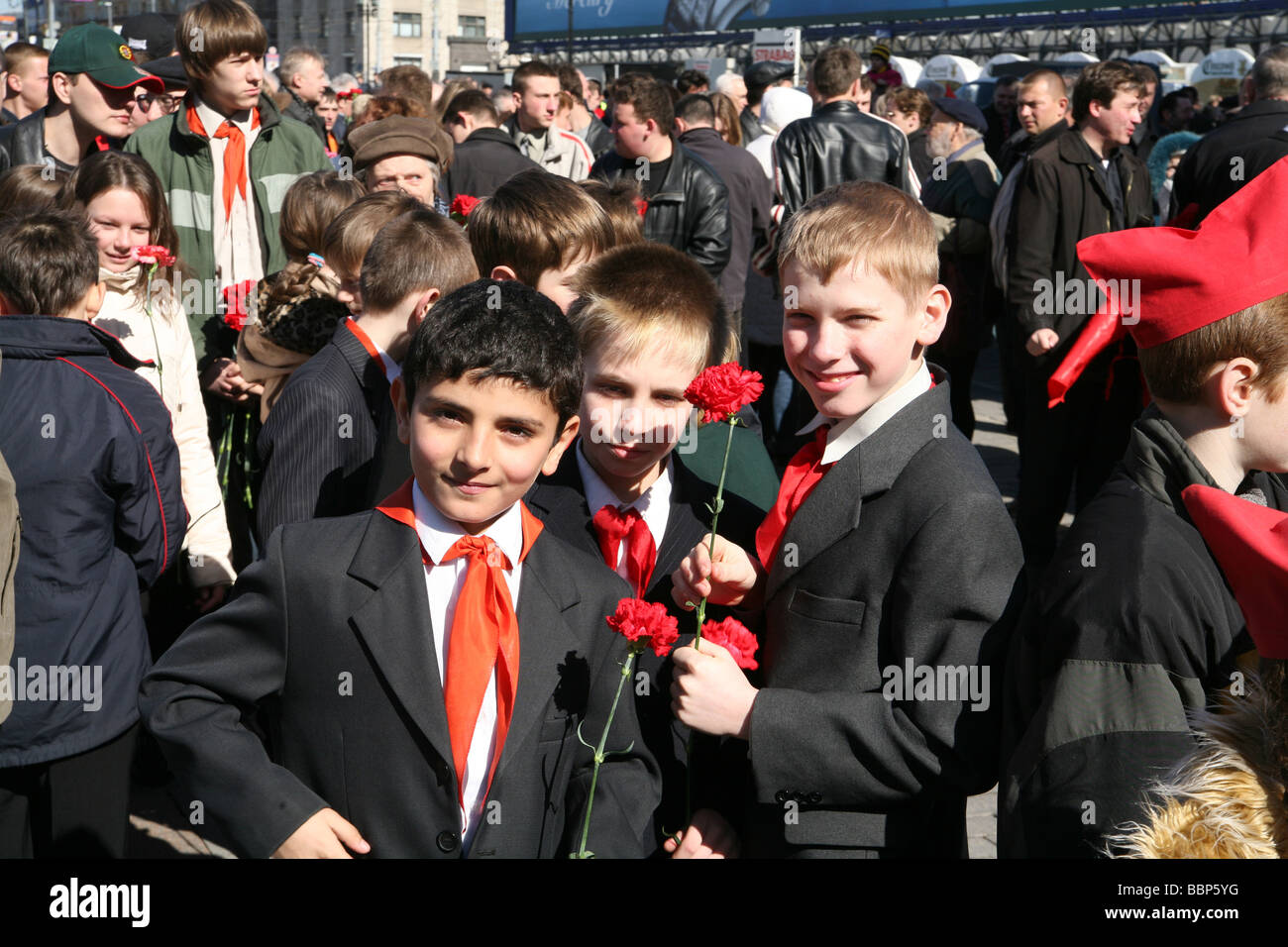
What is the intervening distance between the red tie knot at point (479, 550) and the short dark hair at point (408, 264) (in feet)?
4.48

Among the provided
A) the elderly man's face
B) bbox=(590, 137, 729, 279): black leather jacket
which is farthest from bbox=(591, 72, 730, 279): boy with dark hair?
the elderly man's face

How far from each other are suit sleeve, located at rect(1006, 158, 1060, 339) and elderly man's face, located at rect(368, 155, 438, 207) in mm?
2754

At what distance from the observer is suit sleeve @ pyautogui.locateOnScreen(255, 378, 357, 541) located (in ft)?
9.91

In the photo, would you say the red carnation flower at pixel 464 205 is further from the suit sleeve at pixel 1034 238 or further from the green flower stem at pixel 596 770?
the green flower stem at pixel 596 770

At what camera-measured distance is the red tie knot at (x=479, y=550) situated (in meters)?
2.07

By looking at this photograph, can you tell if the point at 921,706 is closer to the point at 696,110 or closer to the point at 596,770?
the point at 596,770

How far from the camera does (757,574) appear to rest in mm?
2305

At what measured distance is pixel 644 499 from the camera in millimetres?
2629

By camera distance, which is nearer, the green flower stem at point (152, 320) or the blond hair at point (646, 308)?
the blond hair at point (646, 308)

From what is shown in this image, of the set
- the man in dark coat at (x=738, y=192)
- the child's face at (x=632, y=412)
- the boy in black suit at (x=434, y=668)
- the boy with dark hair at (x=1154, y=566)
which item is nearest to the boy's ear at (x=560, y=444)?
the boy in black suit at (x=434, y=668)

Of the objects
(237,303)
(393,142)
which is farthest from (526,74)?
(237,303)

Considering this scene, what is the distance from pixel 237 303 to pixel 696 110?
196 inches
